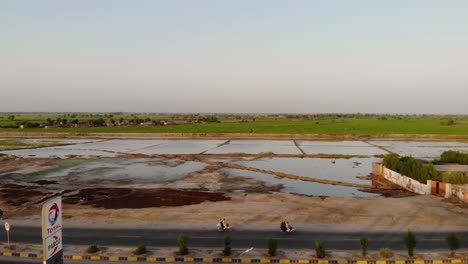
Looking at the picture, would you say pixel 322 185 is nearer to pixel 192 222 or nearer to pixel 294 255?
pixel 192 222

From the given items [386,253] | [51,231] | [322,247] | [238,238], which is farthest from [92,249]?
[386,253]

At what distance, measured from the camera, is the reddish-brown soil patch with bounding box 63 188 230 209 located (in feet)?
93.8

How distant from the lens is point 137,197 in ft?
102

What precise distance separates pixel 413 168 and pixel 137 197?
2557 cm

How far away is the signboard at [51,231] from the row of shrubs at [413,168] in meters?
31.9

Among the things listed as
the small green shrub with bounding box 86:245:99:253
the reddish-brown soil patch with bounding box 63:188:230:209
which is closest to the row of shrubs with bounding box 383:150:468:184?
the reddish-brown soil patch with bounding box 63:188:230:209

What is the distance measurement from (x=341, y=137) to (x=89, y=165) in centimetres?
7041

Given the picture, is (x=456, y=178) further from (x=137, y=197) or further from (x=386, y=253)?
(x=137, y=197)

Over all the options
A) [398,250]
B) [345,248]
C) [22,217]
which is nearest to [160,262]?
[345,248]

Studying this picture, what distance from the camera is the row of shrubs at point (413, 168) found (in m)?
34.4

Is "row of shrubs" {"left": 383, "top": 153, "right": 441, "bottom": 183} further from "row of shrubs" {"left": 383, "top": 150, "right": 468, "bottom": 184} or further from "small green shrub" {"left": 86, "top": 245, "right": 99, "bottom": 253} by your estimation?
"small green shrub" {"left": 86, "top": 245, "right": 99, "bottom": 253}

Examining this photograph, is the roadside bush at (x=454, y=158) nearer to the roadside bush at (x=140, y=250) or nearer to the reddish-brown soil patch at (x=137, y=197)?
A: the reddish-brown soil patch at (x=137, y=197)

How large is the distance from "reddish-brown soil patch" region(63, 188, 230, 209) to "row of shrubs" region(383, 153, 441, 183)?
18.2 meters

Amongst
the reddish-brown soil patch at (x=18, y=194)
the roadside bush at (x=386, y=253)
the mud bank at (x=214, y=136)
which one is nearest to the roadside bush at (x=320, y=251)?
the roadside bush at (x=386, y=253)
